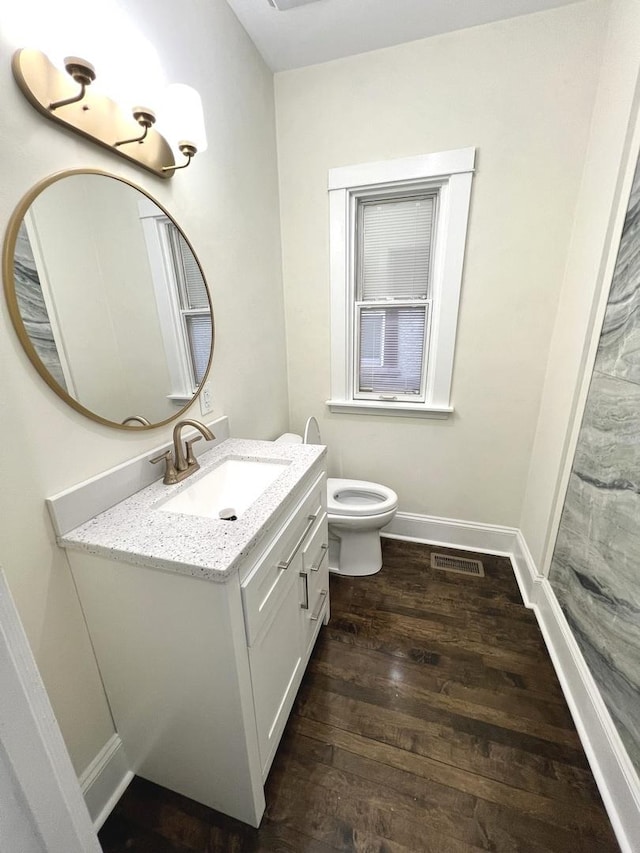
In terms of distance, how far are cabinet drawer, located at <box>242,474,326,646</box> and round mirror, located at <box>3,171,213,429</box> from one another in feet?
1.91

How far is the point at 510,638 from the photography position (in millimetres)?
1547

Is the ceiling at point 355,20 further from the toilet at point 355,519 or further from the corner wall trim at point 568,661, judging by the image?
the corner wall trim at point 568,661

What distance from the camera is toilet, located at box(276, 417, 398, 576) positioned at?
5.87ft

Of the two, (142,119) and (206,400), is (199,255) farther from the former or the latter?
(206,400)

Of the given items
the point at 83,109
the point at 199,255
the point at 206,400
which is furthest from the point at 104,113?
the point at 206,400

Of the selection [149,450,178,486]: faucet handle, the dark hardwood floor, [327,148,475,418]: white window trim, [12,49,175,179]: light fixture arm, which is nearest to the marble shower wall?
the dark hardwood floor

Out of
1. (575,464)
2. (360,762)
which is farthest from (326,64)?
(360,762)

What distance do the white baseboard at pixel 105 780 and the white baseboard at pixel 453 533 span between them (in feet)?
Result: 5.53

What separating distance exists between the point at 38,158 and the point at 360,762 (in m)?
1.95

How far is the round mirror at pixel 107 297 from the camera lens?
0.79 metres

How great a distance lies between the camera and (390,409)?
6.72ft

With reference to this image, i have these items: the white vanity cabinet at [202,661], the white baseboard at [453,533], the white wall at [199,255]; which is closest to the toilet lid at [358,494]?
the white baseboard at [453,533]

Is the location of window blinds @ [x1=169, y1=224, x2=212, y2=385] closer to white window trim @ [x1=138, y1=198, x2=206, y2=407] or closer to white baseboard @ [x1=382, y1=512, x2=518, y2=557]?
white window trim @ [x1=138, y1=198, x2=206, y2=407]

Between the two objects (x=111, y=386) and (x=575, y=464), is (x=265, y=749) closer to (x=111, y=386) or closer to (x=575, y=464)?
(x=111, y=386)
